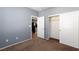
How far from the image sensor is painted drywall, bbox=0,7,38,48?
94.0 inches

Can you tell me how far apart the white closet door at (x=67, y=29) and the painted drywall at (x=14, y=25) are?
5.71 ft

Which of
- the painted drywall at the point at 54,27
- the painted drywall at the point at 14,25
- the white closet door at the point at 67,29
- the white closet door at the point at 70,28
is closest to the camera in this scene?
the painted drywall at the point at 14,25

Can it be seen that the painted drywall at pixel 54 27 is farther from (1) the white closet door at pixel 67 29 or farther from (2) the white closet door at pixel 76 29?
(2) the white closet door at pixel 76 29

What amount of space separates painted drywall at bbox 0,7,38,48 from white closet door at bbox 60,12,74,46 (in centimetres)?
174

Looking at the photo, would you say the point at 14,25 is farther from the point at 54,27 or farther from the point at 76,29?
the point at 76,29

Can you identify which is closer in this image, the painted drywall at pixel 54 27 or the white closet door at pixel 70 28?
the white closet door at pixel 70 28

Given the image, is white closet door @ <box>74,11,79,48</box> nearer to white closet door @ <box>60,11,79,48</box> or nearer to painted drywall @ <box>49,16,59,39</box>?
white closet door @ <box>60,11,79,48</box>

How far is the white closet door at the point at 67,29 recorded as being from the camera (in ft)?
8.86

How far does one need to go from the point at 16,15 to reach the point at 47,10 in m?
1.64

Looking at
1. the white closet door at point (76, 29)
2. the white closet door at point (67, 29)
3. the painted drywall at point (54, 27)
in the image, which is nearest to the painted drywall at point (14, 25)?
the painted drywall at point (54, 27)

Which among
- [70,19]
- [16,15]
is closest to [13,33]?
[16,15]

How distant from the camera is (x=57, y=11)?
10.5 ft

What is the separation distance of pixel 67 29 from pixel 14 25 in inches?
85.7

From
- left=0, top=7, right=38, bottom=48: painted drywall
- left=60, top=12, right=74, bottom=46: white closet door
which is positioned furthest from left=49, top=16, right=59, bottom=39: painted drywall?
left=0, top=7, right=38, bottom=48: painted drywall
